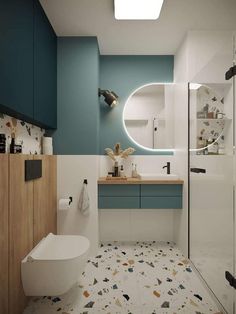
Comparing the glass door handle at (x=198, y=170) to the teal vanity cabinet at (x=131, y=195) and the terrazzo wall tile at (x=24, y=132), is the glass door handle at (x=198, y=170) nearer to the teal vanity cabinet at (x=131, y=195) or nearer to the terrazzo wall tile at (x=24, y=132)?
the teal vanity cabinet at (x=131, y=195)

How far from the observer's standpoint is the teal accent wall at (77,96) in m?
2.37

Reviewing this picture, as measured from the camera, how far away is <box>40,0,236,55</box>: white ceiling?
1875 millimetres

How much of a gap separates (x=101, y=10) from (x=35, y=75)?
0.92 meters

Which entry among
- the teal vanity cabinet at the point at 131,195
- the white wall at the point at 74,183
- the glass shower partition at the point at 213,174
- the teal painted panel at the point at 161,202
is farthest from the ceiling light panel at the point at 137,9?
the teal painted panel at the point at 161,202

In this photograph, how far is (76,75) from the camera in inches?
93.4

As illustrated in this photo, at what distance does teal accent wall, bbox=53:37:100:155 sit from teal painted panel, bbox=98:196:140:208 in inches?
22.8

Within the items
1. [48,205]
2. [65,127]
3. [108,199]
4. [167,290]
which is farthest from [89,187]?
[167,290]

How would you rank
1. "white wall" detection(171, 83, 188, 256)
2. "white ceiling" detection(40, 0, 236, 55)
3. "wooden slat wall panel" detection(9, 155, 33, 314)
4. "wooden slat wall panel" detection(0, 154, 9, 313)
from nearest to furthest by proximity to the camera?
"wooden slat wall panel" detection(0, 154, 9, 313), "wooden slat wall panel" detection(9, 155, 33, 314), "white ceiling" detection(40, 0, 236, 55), "white wall" detection(171, 83, 188, 256)

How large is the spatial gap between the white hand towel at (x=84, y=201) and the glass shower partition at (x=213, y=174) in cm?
116

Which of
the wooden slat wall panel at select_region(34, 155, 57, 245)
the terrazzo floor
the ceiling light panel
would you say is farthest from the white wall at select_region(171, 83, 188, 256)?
the wooden slat wall panel at select_region(34, 155, 57, 245)

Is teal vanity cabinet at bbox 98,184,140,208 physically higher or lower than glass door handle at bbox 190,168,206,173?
lower

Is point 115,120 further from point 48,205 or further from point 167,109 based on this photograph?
point 48,205

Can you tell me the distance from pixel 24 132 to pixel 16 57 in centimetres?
70

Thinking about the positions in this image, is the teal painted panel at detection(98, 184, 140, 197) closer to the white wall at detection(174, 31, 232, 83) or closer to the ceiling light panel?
the white wall at detection(174, 31, 232, 83)
